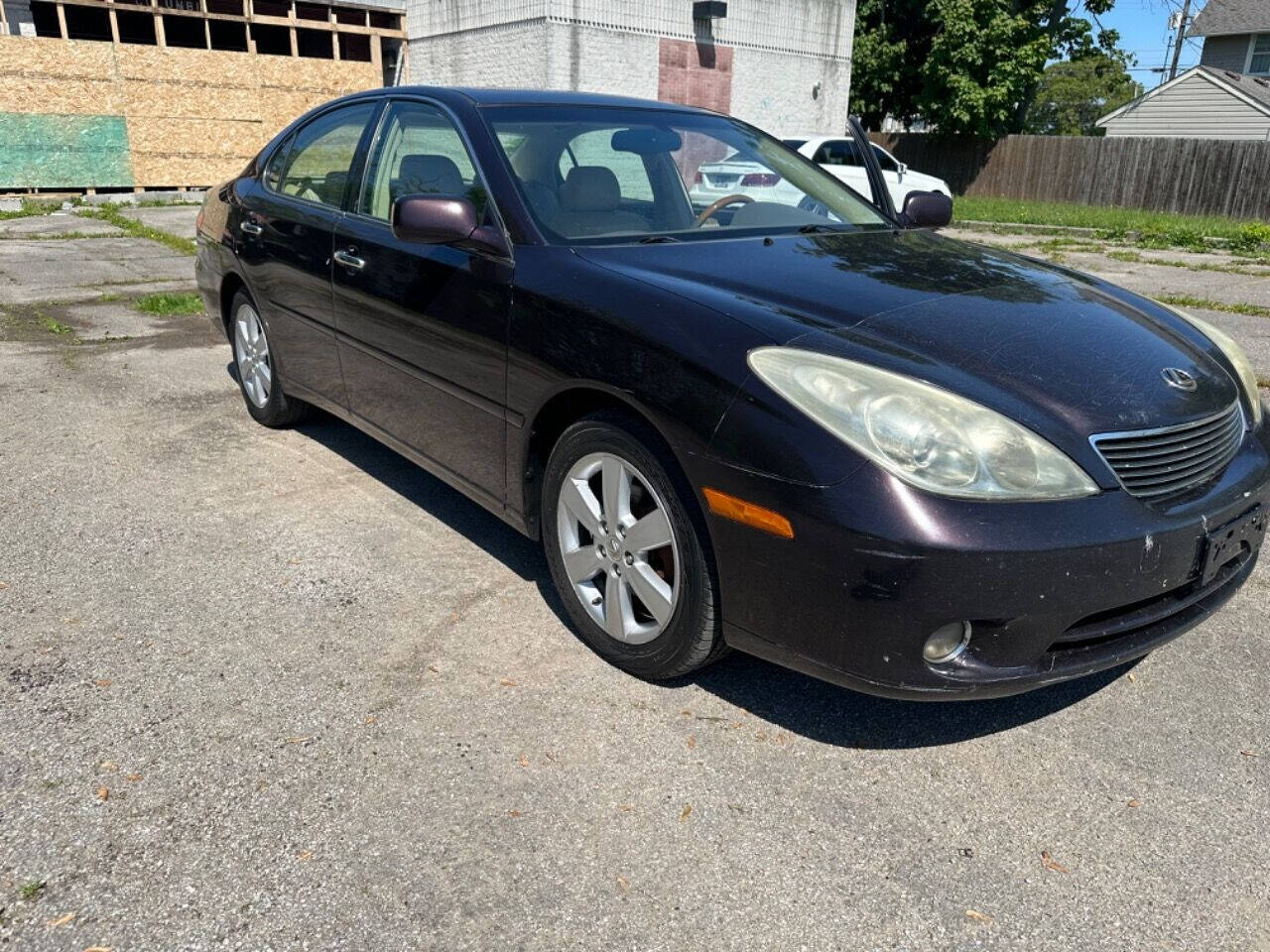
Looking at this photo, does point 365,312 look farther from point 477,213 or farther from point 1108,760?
point 1108,760

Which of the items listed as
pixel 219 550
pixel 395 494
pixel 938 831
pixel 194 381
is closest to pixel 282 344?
pixel 395 494

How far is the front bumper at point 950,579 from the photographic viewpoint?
2.26 m

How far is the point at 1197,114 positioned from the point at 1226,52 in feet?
27.2

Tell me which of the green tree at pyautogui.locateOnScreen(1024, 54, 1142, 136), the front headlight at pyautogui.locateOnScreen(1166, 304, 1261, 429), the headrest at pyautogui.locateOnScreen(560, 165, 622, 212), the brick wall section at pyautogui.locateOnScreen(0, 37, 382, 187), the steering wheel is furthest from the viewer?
the green tree at pyautogui.locateOnScreen(1024, 54, 1142, 136)

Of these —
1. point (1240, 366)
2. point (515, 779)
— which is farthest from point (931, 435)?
point (1240, 366)

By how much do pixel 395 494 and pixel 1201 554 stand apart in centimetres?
307

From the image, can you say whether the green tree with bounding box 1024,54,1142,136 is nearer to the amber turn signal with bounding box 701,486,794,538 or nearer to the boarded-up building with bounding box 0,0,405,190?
the boarded-up building with bounding box 0,0,405,190

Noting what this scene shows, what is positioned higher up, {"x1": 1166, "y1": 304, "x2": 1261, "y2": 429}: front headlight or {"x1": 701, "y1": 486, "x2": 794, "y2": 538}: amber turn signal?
{"x1": 1166, "y1": 304, "x2": 1261, "y2": 429}: front headlight

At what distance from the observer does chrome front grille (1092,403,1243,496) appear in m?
2.45

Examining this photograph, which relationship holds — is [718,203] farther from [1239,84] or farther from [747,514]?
[1239,84]

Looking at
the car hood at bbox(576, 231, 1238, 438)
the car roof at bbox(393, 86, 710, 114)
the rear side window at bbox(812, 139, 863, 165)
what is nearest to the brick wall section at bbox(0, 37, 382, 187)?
the rear side window at bbox(812, 139, 863, 165)

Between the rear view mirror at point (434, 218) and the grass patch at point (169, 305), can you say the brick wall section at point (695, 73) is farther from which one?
the rear view mirror at point (434, 218)

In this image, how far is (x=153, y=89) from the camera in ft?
56.5

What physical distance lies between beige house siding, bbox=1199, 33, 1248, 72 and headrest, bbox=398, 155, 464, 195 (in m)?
45.3
